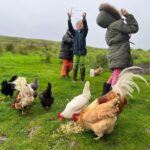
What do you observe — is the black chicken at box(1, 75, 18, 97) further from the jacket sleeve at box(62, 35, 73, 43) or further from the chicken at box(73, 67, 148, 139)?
the chicken at box(73, 67, 148, 139)

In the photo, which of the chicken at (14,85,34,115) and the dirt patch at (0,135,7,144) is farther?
the chicken at (14,85,34,115)

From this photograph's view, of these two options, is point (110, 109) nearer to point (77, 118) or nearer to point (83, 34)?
point (77, 118)

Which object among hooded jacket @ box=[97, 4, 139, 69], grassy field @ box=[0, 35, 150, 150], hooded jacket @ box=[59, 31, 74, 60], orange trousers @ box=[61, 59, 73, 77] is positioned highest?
hooded jacket @ box=[97, 4, 139, 69]

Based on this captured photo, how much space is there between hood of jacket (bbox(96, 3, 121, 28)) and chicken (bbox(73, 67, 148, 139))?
331 centimetres

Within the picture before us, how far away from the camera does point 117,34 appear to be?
13.7 metres

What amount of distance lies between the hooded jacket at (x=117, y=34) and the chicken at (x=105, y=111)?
8.04ft

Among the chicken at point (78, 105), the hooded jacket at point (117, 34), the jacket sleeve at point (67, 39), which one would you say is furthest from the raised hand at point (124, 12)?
the jacket sleeve at point (67, 39)

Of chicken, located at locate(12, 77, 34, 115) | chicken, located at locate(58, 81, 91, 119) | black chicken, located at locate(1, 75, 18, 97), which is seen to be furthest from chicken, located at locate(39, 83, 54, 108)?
black chicken, located at locate(1, 75, 18, 97)

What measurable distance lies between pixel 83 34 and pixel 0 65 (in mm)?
9301

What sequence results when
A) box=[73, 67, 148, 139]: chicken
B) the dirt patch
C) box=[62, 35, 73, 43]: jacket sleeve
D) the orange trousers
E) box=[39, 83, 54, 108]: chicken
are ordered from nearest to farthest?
box=[73, 67, 148, 139]: chicken, the dirt patch, box=[39, 83, 54, 108]: chicken, box=[62, 35, 73, 43]: jacket sleeve, the orange trousers

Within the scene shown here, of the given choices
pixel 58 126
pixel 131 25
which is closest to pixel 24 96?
pixel 58 126

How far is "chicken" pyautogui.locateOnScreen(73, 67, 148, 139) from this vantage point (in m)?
10.3

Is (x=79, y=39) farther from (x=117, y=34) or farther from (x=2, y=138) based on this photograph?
(x=2, y=138)

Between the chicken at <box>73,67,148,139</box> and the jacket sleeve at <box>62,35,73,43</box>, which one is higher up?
the jacket sleeve at <box>62,35,73,43</box>
